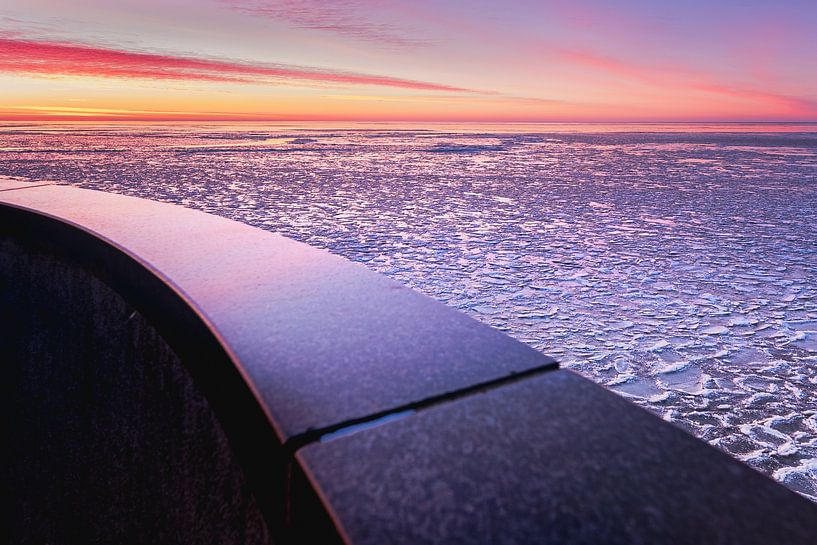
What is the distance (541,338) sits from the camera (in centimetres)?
325

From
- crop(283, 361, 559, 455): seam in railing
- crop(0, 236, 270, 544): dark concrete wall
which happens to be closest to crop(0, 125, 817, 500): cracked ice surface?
crop(283, 361, 559, 455): seam in railing

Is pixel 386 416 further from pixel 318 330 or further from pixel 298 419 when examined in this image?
pixel 318 330

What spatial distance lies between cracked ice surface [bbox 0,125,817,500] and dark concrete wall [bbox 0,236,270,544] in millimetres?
973

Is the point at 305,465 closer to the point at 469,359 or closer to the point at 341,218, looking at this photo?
the point at 469,359

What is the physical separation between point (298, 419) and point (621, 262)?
4.56 m

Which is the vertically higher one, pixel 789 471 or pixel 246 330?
pixel 246 330

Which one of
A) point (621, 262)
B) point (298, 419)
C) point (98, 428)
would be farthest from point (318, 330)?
point (621, 262)

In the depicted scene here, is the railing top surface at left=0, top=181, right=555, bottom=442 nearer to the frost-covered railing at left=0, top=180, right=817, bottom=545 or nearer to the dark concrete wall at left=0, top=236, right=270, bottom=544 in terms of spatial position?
the frost-covered railing at left=0, top=180, right=817, bottom=545

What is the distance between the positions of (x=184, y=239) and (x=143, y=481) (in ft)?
2.46

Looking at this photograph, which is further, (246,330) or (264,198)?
(264,198)

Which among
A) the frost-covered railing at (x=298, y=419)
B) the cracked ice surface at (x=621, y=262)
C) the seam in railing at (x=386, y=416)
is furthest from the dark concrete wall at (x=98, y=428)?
the cracked ice surface at (x=621, y=262)

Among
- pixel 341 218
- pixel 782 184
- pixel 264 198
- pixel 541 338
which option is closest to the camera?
pixel 541 338

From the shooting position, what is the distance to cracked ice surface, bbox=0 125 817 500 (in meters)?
2.66

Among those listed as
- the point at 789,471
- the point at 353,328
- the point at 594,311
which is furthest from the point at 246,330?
the point at 594,311
